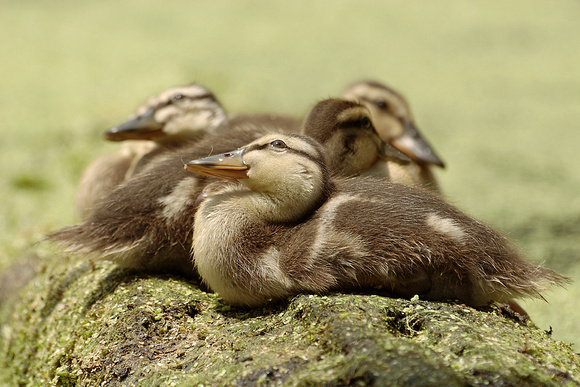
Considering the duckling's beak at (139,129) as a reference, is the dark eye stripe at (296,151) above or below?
above

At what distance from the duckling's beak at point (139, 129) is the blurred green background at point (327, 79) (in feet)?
2.93

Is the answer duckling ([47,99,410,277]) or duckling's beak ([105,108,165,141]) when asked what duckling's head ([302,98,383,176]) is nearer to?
duckling ([47,99,410,277])

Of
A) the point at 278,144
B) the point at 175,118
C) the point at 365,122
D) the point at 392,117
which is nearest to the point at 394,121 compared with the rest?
the point at 392,117

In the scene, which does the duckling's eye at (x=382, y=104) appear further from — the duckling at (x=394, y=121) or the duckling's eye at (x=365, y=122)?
the duckling's eye at (x=365, y=122)

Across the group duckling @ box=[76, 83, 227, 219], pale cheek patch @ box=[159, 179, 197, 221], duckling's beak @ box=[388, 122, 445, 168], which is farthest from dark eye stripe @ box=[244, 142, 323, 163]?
duckling's beak @ box=[388, 122, 445, 168]

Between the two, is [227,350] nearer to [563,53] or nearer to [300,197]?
[300,197]

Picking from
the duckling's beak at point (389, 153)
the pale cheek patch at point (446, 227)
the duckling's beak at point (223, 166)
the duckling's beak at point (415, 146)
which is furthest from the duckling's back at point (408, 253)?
the duckling's beak at point (415, 146)

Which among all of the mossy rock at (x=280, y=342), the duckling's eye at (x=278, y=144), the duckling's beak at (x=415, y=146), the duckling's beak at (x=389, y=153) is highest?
the duckling's eye at (x=278, y=144)

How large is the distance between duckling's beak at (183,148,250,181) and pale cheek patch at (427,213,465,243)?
580 millimetres

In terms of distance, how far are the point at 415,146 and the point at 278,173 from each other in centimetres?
163

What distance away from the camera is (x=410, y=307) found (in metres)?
1.81

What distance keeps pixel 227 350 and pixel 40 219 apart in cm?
266

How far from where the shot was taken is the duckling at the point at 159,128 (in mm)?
2936

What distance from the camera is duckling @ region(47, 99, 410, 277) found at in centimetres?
226
